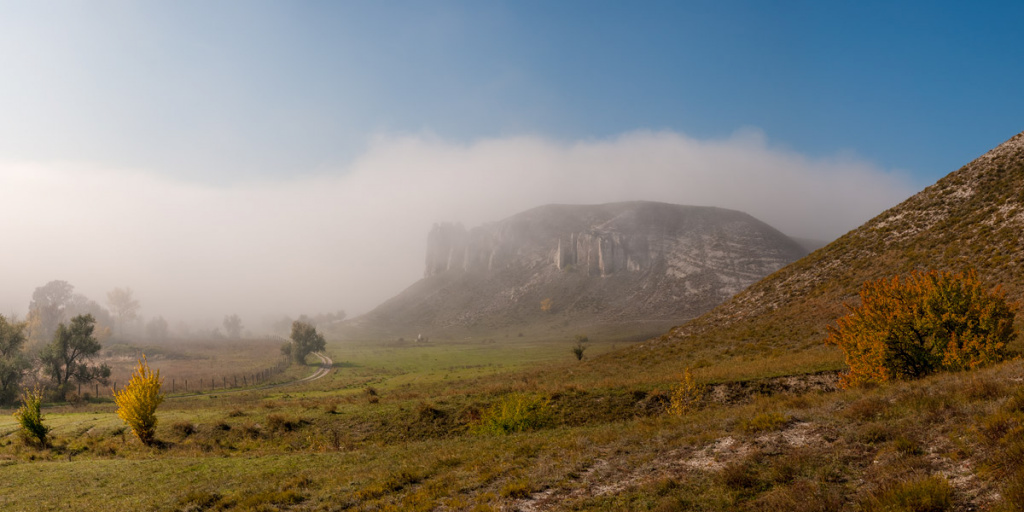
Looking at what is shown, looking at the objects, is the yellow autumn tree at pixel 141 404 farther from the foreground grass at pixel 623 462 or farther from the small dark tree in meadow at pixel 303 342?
the small dark tree in meadow at pixel 303 342

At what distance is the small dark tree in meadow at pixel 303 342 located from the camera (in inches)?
4161

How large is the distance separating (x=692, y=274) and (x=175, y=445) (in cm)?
17235

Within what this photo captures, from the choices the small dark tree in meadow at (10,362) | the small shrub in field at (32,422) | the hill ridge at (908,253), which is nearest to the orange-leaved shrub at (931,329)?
the hill ridge at (908,253)

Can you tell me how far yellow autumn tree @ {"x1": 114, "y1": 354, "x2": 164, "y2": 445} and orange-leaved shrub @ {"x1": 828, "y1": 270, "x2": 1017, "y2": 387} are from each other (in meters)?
40.4

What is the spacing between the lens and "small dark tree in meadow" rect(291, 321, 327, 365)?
347ft

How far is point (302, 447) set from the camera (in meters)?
28.5

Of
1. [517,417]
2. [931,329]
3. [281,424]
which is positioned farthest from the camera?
[281,424]

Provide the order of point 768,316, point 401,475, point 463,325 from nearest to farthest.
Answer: point 401,475, point 768,316, point 463,325

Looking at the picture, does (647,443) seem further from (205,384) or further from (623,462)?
(205,384)

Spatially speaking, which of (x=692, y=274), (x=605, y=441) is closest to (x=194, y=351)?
(x=605, y=441)

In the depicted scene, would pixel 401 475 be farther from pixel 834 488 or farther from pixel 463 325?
pixel 463 325

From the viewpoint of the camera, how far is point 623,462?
44.7ft

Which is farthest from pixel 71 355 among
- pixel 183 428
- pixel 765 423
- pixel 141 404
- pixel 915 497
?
pixel 915 497

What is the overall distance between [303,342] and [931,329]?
11351cm
